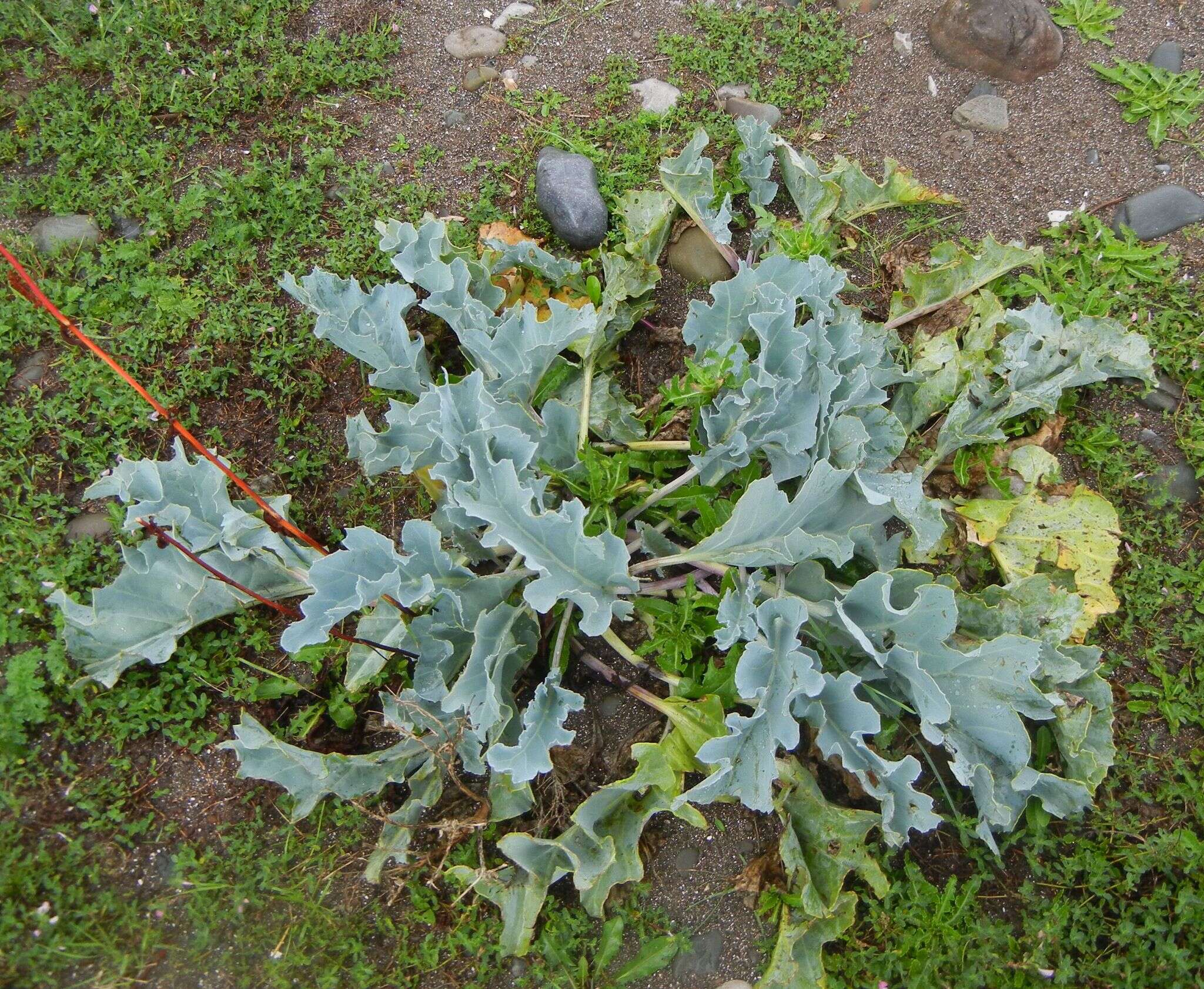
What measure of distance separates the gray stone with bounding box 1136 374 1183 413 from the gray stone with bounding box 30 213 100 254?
13.9 feet

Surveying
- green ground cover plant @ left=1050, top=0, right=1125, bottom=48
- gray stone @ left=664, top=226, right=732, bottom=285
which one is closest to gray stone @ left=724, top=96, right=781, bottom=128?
gray stone @ left=664, top=226, right=732, bottom=285

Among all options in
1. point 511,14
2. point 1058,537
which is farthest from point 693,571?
point 511,14

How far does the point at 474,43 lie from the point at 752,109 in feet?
4.25

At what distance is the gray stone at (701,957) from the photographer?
113 inches

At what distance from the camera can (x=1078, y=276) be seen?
12.0 feet

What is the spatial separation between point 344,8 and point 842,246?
2481 millimetres

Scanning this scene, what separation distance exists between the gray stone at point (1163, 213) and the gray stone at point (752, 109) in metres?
1.52

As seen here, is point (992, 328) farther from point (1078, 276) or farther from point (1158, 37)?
point (1158, 37)

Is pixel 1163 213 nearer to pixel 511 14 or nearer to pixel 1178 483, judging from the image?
pixel 1178 483

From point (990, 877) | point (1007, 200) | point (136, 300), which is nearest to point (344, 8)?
point (136, 300)

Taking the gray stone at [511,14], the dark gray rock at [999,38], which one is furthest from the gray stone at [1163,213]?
the gray stone at [511,14]

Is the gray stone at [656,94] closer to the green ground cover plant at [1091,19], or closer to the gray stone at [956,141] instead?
the gray stone at [956,141]

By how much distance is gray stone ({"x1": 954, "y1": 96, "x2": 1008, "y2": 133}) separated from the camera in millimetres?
3922

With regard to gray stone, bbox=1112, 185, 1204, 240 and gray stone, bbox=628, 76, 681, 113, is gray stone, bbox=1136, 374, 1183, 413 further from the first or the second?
gray stone, bbox=628, 76, 681, 113
